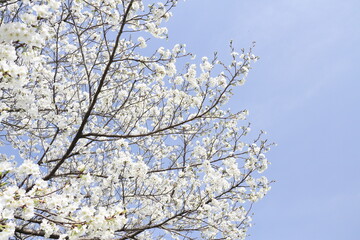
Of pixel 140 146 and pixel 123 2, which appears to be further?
pixel 140 146

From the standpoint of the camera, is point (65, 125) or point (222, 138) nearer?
point (65, 125)

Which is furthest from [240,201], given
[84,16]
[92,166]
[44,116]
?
[84,16]

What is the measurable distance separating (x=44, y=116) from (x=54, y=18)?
1.98 m

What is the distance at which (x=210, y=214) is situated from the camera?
20.6 ft

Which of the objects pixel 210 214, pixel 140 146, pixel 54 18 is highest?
pixel 54 18

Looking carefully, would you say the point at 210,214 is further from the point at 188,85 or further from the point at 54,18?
the point at 54,18

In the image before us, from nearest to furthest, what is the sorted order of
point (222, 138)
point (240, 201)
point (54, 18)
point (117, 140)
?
1. point (117, 140)
2. point (54, 18)
3. point (240, 201)
4. point (222, 138)

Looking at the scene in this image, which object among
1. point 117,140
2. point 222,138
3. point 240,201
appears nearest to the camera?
point 117,140

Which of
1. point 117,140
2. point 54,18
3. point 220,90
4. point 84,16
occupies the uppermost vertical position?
point 84,16

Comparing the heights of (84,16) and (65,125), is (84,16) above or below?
above

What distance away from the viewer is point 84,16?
6.90 meters

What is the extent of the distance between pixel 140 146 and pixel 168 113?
1.12 metres

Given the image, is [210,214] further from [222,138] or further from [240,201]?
[222,138]

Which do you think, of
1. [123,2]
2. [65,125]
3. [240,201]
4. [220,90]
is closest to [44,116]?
[65,125]
